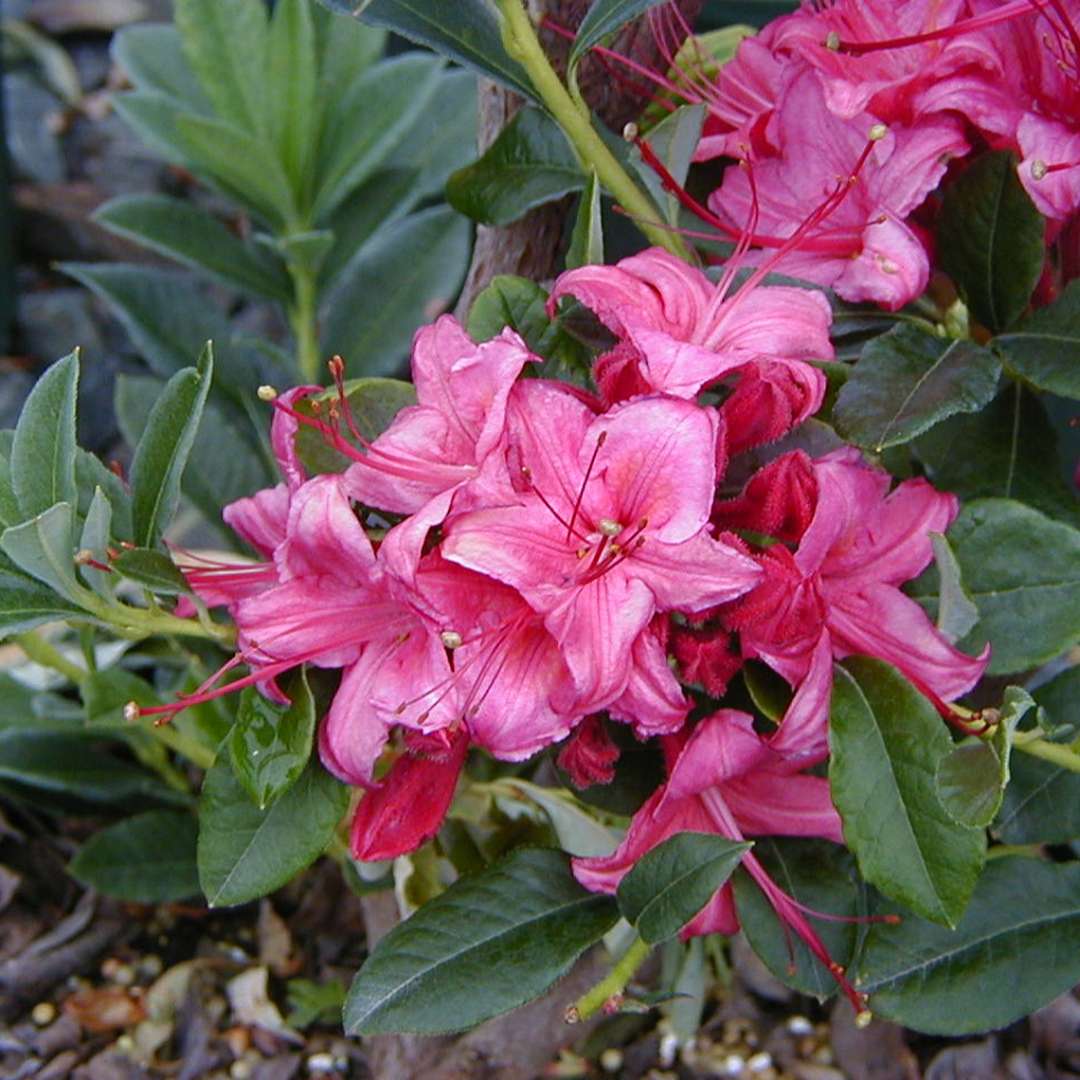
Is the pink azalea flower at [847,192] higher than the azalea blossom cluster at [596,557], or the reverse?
the pink azalea flower at [847,192]

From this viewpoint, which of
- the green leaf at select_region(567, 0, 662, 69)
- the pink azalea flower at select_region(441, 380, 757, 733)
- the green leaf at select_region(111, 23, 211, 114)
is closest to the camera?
the pink azalea flower at select_region(441, 380, 757, 733)

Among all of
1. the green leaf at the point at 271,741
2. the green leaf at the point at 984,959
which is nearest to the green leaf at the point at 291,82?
the green leaf at the point at 271,741

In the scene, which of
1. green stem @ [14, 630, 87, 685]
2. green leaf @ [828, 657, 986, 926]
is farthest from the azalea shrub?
green stem @ [14, 630, 87, 685]

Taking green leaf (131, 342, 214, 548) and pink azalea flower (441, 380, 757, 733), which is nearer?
pink azalea flower (441, 380, 757, 733)

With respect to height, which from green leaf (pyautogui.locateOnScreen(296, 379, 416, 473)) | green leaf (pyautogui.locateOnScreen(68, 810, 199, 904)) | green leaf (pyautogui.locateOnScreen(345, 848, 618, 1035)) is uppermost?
green leaf (pyautogui.locateOnScreen(296, 379, 416, 473))

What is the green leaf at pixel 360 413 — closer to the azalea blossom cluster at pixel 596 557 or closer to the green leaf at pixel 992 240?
the azalea blossom cluster at pixel 596 557

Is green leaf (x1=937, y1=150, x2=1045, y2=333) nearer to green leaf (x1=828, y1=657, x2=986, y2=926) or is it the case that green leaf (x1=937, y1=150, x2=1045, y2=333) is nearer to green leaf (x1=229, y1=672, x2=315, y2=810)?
green leaf (x1=828, y1=657, x2=986, y2=926)

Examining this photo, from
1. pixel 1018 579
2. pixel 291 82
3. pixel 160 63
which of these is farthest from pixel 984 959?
pixel 160 63

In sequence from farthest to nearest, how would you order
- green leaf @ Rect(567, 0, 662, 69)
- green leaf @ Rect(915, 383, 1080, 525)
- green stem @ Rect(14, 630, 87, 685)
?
green stem @ Rect(14, 630, 87, 685) < green leaf @ Rect(915, 383, 1080, 525) < green leaf @ Rect(567, 0, 662, 69)
